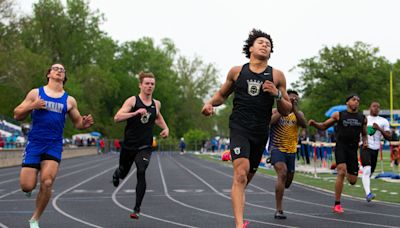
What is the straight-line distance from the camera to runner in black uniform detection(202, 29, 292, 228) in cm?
725

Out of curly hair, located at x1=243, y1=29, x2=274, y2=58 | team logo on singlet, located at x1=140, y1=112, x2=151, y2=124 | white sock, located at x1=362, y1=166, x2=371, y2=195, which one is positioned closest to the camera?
curly hair, located at x1=243, y1=29, x2=274, y2=58

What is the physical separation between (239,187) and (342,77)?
231 ft

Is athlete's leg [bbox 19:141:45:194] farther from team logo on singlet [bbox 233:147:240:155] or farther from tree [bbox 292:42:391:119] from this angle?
tree [bbox 292:42:391:119]

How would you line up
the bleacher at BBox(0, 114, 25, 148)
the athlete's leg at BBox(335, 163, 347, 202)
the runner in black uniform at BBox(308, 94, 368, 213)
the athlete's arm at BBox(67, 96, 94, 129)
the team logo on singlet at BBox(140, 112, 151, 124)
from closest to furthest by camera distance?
the athlete's arm at BBox(67, 96, 94, 129)
the team logo on singlet at BBox(140, 112, 151, 124)
the athlete's leg at BBox(335, 163, 347, 202)
the runner in black uniform at BBox(308, 94, 368, 213)
the bleacher at BBox(0, 114, 25, 148)

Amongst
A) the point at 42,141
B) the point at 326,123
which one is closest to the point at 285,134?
the point at 326,123

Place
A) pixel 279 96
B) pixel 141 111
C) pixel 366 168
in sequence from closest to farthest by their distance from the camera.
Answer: pixel 279 96 < pixel 141 111 < pixel 366 168

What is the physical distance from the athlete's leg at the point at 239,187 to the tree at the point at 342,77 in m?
68.8

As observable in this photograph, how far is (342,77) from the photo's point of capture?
248 feet

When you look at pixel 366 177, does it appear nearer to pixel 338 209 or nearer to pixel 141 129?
pixel 338 209

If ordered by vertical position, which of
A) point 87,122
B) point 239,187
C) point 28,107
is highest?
point 28,107

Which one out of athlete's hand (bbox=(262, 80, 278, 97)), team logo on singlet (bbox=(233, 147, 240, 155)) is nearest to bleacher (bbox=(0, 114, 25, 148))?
team logo on singlet (bbox=(233, 147, 240, 155))

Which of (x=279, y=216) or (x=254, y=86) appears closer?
(x=254, y=86)

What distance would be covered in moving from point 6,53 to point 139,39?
46.5m

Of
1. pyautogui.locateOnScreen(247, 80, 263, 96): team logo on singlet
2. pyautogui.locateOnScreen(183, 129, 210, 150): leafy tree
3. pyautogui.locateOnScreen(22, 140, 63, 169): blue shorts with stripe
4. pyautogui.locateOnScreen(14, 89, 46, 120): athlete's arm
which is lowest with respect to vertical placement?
pyautogui.locateOnScreen(22, 140, 63, 169): blue shorts with stripe
